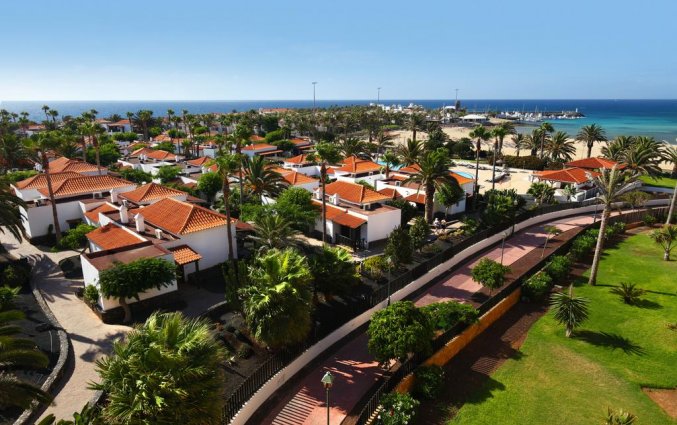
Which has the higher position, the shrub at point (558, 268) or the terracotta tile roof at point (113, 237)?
the terracotta tile roof at point (113, 237)

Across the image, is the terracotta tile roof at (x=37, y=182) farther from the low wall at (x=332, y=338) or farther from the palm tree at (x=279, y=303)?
the low wall at (x=332, y=338)

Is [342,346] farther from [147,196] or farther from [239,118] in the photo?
[239,118]

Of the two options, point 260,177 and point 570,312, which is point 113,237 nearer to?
point 260,177

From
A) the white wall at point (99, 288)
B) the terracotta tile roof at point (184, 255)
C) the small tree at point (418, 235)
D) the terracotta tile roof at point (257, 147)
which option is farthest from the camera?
the terracotta tile roof at point (257, 147)

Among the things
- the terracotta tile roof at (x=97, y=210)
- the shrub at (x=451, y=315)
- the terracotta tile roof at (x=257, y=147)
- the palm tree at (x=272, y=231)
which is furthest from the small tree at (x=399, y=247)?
the terracotta tile roof at (x=257, y=147)

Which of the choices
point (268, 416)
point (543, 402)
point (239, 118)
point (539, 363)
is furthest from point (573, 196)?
point (239, 118)

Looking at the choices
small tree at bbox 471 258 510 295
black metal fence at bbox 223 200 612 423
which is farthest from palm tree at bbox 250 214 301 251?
small tree at bbox 471 258 510 295
